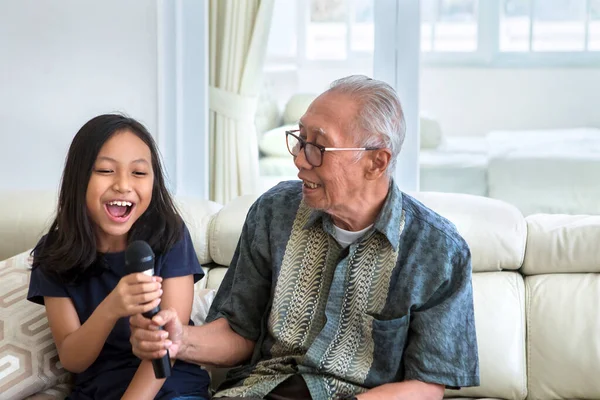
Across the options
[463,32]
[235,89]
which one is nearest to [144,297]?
[235,89]

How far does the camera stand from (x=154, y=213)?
82.1 inches

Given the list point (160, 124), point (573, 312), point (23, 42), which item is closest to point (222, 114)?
point (160, 124)

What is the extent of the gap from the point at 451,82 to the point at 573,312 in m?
1.16

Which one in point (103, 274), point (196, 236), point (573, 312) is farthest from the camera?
point (196, 236)

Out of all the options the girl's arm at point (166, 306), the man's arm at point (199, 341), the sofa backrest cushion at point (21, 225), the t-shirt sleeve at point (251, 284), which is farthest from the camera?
the sofa backrest cushion at point (21, 225)

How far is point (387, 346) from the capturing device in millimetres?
1995

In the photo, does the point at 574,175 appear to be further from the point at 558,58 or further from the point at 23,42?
the point at 23,42

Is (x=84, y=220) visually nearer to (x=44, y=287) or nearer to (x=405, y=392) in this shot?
(x=44, y=287)

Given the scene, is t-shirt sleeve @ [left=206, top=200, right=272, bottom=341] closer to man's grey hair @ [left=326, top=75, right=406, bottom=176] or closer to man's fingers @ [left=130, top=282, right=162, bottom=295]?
man's grey hair @ [left=326, top=75, right=406, bottom=176]

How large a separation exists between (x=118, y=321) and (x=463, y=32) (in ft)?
6.03

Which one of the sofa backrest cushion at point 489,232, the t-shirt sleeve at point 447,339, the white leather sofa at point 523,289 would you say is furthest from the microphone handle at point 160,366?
the sofa backrest cushion at point 489,232

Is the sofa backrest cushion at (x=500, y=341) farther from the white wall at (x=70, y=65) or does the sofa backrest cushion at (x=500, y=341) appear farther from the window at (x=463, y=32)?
the white wall at (x=70, y=65)

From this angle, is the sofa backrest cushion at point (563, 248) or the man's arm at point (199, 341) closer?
the man's arm at point (199, 341)

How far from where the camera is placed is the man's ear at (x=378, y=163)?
1.99 meters
